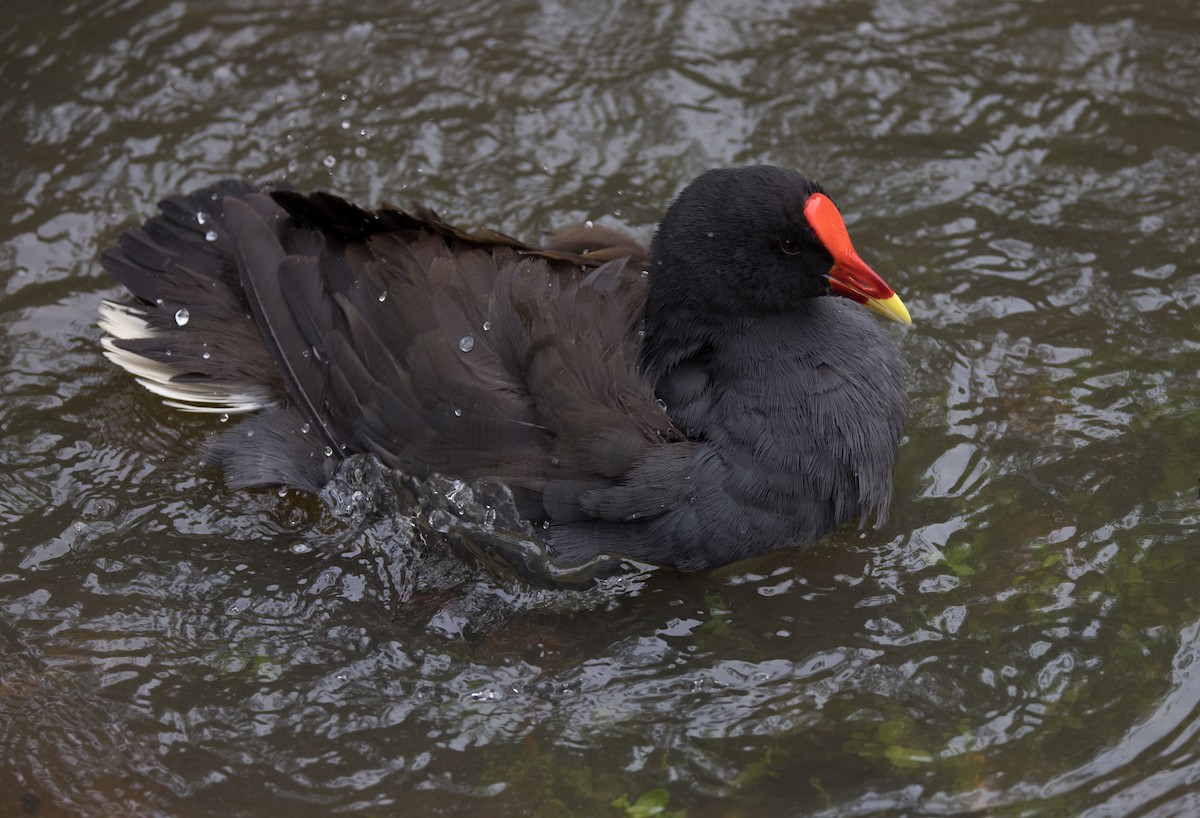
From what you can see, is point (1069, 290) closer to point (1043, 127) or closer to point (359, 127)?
point (1043, 127)

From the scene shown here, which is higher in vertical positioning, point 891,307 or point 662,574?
point 891,307

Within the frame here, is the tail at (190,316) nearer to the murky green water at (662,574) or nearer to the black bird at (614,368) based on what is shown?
the black bird at (614,368)

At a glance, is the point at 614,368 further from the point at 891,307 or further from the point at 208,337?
the point at 208,337

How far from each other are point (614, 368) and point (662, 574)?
0.68 m

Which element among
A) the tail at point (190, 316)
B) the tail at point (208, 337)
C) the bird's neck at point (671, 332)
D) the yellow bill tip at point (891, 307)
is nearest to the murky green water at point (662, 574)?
the tail at point (208, 337)

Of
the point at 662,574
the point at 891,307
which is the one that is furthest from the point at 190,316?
the point at 891,307

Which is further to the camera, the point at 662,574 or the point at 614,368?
the point at 662,574

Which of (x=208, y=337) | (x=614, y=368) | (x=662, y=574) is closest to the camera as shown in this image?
(x=614, y=368)

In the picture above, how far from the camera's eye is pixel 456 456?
13.4 feet

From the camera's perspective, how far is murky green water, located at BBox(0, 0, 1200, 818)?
3.59 metres

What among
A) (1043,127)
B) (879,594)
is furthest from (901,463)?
(1043,127)

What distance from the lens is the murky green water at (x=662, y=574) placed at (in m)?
3.59

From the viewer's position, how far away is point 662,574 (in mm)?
4199

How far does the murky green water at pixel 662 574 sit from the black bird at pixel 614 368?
0.30 metres
